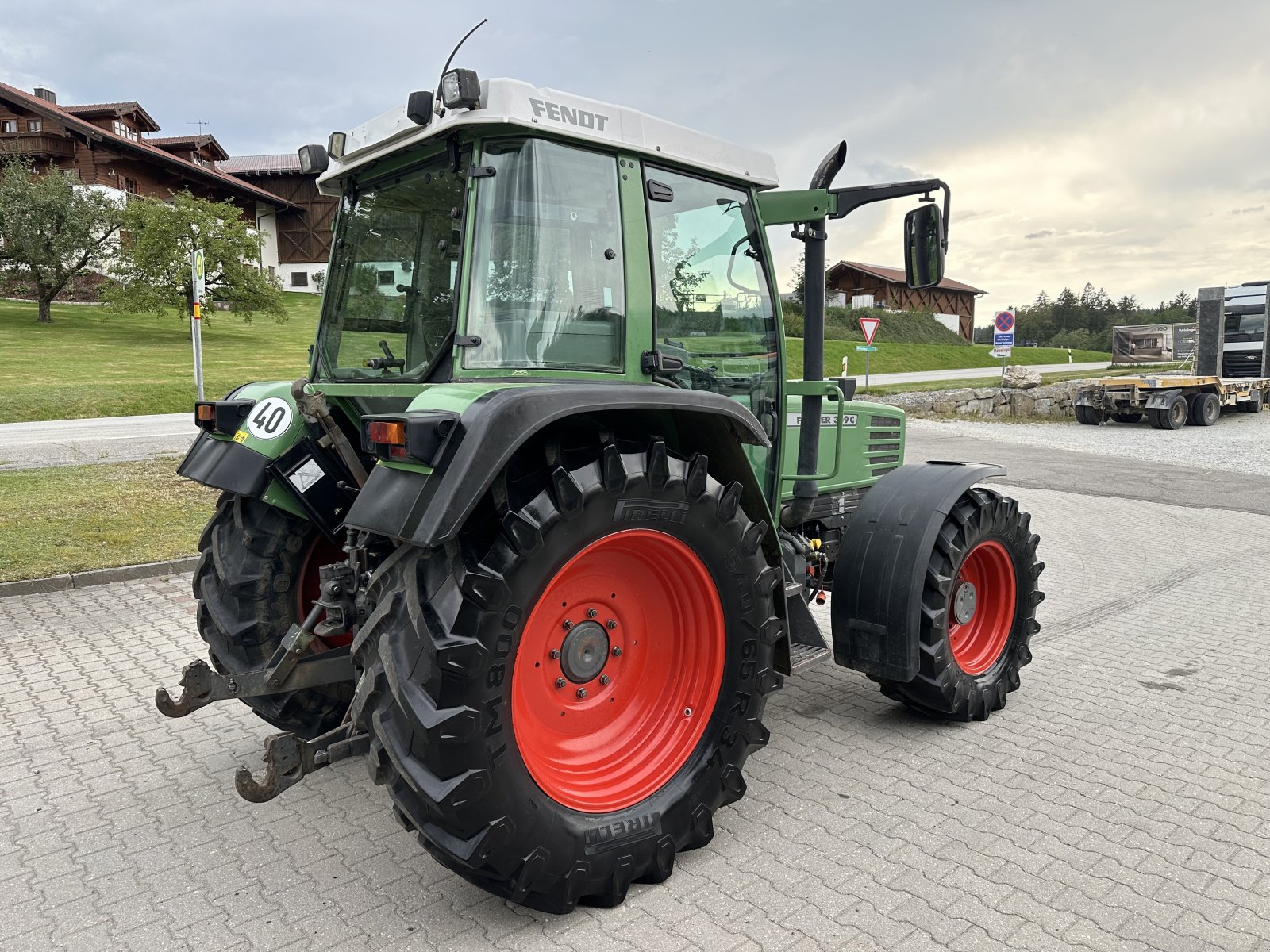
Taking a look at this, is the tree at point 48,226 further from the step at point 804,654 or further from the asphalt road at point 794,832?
the step at point 804,654

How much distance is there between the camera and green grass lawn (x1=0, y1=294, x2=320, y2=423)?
771 inches

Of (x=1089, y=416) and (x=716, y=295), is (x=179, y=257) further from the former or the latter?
(x=716, y=295)

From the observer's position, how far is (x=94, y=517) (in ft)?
26.8

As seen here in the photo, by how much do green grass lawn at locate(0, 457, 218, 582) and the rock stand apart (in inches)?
836

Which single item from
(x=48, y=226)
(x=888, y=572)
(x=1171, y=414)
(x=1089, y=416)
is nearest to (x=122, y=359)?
(x=48, y=226)

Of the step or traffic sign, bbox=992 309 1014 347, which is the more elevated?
traffic sign, bbox=992 309 1014 347

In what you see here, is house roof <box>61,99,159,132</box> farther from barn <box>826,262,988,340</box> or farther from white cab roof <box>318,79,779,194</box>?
white cab roof <box>318,79,779,194</box>

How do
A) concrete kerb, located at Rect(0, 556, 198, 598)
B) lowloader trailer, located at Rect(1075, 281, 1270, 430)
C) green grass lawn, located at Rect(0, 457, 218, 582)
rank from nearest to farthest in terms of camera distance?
concrete kerb, located at Rect(0, 556, 198, 598)
green grass lawn, located at Rect(0, 457, 218, 582)
lowloader trailer, located at Rect(1075, 281, 1270, 430)

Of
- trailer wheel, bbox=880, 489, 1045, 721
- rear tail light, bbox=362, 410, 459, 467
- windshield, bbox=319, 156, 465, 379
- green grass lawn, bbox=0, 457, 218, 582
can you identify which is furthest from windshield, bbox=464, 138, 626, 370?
green grass lawn, bbox=0, 457, 218, 582

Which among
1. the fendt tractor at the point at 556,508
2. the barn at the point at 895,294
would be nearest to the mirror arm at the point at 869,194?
the fendt tractor at the point at 556,508

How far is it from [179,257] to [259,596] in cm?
3547

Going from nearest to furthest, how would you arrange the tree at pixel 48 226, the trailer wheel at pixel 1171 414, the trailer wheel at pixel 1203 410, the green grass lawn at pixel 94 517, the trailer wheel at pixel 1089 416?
1. the green grass lawn at pixel 94 517
2. the trailer wheel at pixel 1171 414
3. the trailer wheel at pixel 1203 410
4. the trailer wheel at pixel 1089 416
5. the tree at pixel 48 226

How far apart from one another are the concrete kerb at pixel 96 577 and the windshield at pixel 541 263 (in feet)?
16.8

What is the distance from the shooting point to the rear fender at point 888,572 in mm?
3797
